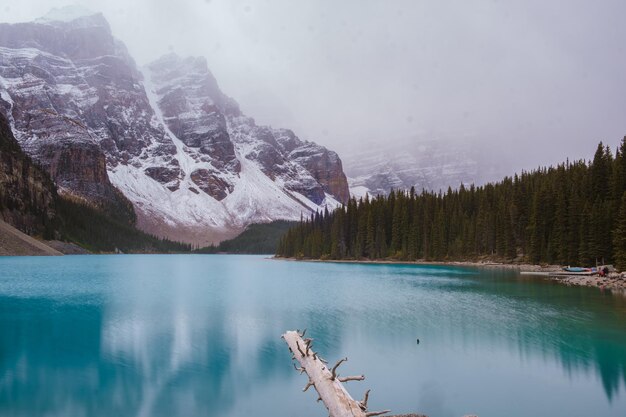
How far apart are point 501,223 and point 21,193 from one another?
149188 millimetres

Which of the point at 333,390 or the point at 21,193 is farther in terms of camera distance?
the point at 21,193

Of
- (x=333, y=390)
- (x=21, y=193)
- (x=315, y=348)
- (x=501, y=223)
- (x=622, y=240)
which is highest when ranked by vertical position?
(x=21, y=193)

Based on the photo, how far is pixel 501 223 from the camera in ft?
354

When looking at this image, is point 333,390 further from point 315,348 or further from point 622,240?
point 622,240

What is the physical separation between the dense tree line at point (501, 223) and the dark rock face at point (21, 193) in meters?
86.1

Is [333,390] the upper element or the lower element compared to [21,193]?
lower

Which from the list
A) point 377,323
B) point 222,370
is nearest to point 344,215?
point 377,323

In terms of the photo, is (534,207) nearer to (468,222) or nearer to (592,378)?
(468,222)

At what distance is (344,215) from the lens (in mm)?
152250

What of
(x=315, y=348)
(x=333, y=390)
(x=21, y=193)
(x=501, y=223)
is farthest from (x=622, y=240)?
(x=21, y=193)

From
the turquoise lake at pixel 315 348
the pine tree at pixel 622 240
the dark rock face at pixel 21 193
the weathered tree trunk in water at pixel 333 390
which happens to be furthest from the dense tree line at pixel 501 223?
the dark rock face at pixel 21 193

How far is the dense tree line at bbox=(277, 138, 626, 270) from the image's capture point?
239 ft

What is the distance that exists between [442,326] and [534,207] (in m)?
74.1

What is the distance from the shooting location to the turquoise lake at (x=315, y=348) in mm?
17656
